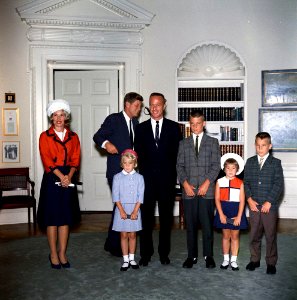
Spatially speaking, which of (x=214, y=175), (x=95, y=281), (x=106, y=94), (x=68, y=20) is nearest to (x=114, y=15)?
(x=68, y=20)

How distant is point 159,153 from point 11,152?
3.18 meters

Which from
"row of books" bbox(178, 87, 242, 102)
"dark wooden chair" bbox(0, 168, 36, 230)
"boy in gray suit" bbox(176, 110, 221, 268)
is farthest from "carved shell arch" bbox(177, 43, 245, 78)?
"boy in gray suit" bbox(176, 110, 221, 268)

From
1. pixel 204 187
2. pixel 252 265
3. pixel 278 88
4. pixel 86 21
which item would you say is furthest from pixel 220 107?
pixel 252 265

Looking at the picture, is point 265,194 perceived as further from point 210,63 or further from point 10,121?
point 10,121

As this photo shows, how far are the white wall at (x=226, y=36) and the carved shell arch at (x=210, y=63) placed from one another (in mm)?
159

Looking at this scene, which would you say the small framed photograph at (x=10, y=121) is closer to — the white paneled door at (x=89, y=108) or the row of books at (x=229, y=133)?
the white paneled door at (x=89, y=108)

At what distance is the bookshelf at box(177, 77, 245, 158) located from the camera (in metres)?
6.64

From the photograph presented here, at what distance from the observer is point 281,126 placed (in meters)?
6.65

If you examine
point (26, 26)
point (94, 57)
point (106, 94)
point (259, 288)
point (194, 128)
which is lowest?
point (259, 288)

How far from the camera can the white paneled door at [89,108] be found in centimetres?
684

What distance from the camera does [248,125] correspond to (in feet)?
21.9

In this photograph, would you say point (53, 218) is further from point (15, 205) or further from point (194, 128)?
point (15, 205)

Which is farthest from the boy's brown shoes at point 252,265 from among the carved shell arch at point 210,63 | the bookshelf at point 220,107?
the carved shell arch at point 210,63

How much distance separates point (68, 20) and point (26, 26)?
2.03 feet
